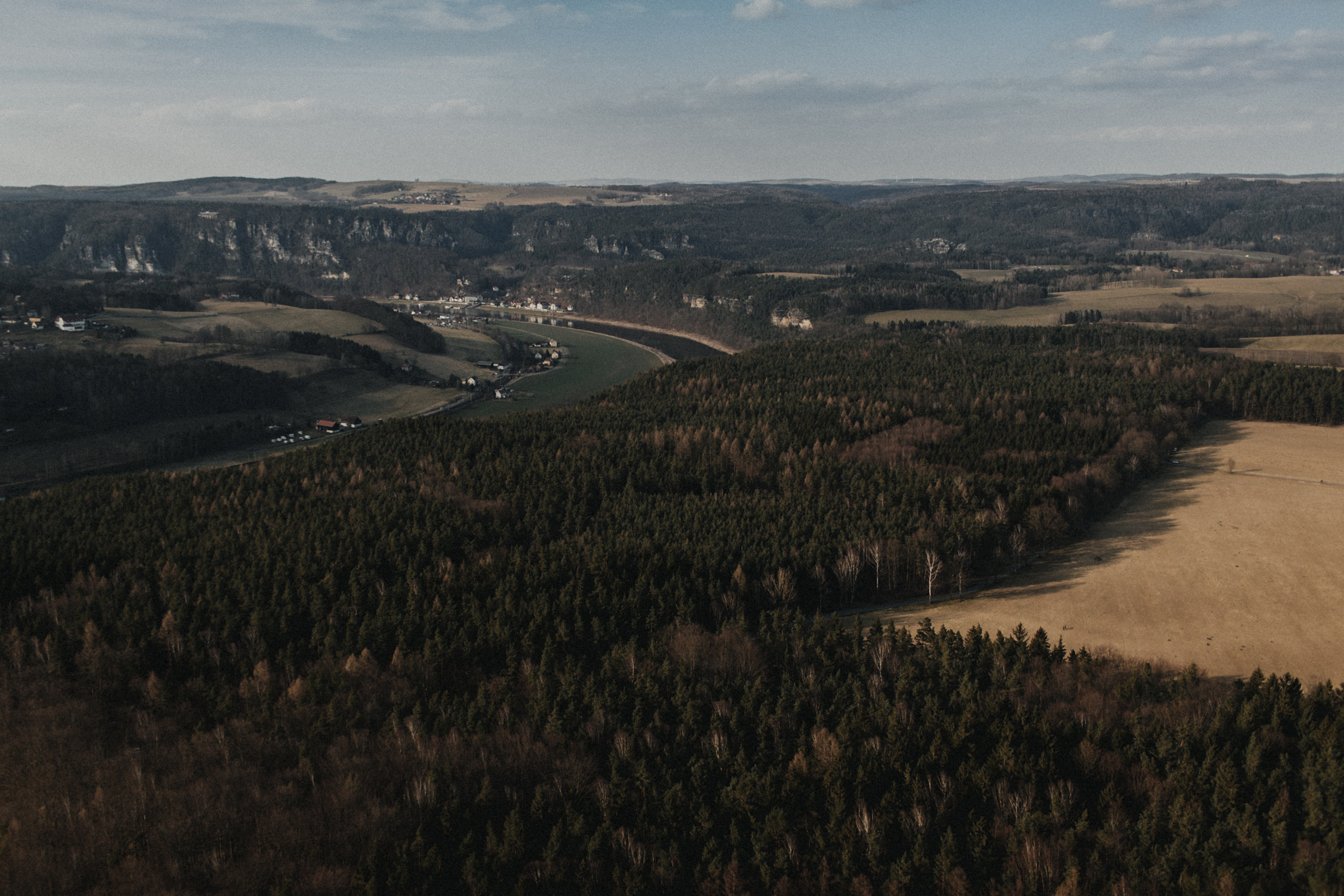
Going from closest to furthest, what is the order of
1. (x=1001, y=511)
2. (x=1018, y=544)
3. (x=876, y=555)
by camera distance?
1. (x=876, y=555)
2. (x=1018, y=544)
3. (x=1001, y=511)

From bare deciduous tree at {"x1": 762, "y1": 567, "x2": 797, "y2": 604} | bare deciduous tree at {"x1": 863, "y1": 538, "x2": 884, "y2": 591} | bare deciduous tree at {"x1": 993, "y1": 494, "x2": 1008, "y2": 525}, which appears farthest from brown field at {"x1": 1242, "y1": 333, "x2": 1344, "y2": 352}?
bare deciduous tree at {"x1": 762, "y1": 567, "x2": 797, "y2": 604}

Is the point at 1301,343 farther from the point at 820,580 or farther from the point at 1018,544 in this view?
the point at 820,580

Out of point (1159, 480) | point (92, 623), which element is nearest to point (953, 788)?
point (92, 623)

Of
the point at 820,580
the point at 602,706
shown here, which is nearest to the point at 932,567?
the point at 820,580

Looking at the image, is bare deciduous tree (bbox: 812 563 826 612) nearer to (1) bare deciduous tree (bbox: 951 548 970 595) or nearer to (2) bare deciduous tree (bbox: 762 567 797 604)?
(2) bare deciduous tree (bbox: 762 567 797 604)

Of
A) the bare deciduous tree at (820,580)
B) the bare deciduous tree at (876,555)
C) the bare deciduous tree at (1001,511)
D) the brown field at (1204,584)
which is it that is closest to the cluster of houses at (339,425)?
the bare deciduous tree at (820,580)
